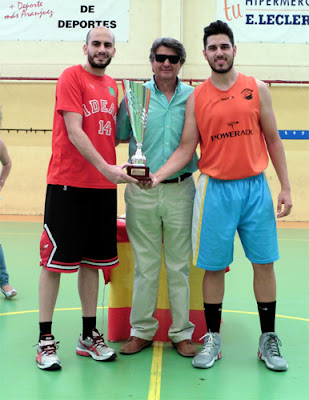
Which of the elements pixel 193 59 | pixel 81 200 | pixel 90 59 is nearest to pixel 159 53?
pixel 90 59

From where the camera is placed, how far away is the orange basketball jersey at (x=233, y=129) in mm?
3133

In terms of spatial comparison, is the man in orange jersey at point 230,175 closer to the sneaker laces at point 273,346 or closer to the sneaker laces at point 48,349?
the sneaker laces at point 273,346

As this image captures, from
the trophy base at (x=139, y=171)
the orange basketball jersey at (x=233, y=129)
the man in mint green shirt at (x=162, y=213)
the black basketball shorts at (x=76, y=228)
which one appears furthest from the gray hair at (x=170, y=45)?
the black basketball shorts at (x=76, y=228)

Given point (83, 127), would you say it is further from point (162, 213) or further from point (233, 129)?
point (233, 129)

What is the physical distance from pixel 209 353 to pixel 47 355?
3.05 ft

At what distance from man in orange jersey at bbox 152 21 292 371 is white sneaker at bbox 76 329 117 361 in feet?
Answer: 1.72

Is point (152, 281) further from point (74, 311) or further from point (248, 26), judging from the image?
point (248, 26)

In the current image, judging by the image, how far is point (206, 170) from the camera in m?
3.24

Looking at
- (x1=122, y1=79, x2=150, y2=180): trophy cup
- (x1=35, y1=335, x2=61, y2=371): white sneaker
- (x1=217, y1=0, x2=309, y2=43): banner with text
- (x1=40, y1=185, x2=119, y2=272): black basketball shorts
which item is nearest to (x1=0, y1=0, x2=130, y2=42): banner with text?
(x1=217, y1=0, x2=309, y2=43): banner with text

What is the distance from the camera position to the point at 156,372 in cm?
308

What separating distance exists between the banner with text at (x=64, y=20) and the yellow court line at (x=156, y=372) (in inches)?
321

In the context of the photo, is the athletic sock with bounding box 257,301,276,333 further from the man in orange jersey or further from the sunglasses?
the sunglasses

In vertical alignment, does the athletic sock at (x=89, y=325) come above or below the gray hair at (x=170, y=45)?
below

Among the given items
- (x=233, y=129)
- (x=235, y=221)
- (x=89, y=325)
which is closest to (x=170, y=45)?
(x=233, y=129)
